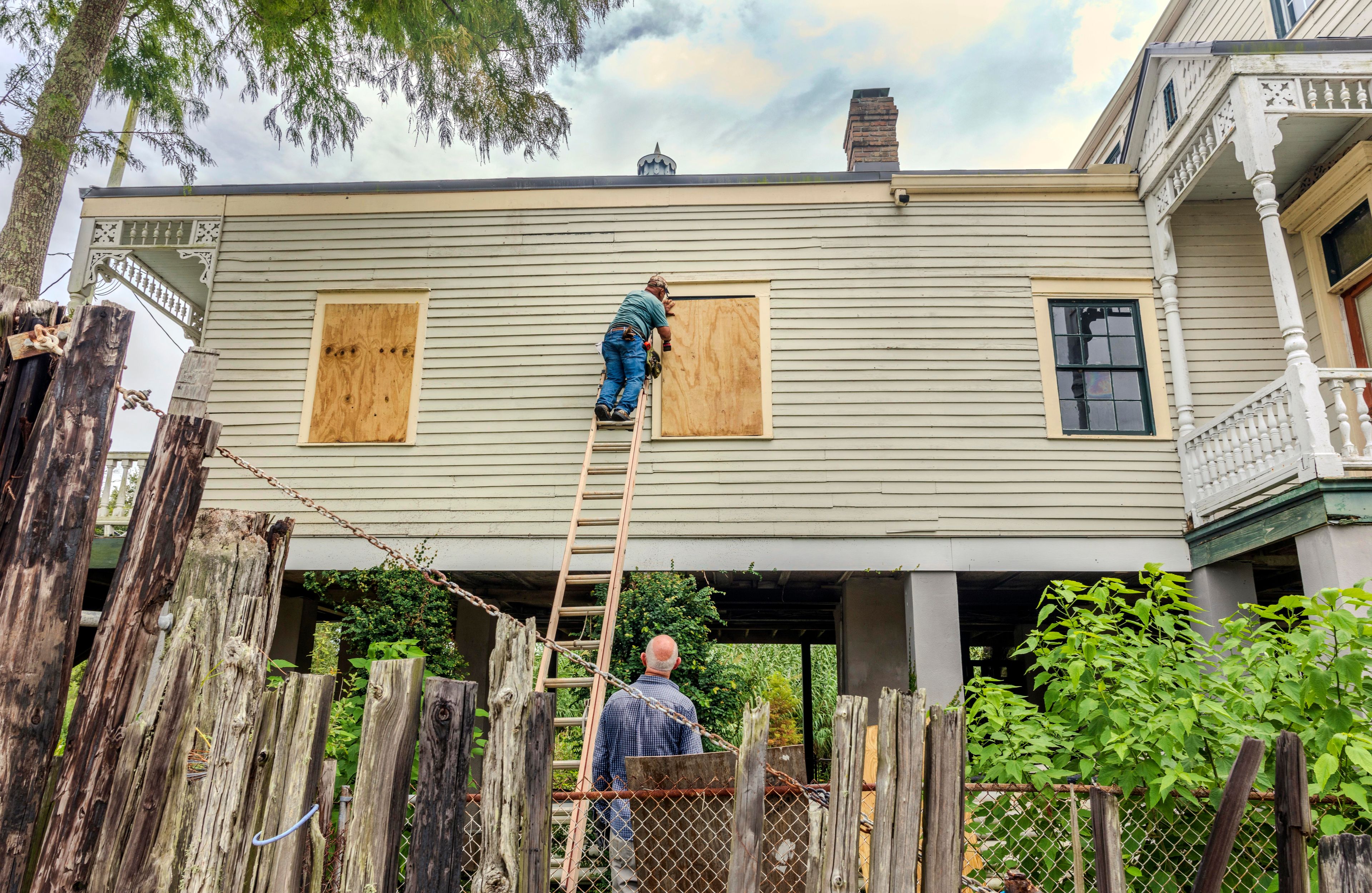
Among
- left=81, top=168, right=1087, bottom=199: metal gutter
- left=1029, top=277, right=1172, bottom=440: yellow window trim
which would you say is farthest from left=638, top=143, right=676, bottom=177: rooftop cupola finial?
left=1029, top=277, right=1172, bottom=440: yellow window trim

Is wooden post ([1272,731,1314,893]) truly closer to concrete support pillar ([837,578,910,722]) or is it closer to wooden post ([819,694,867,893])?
wooden post ([819,694,867,893])

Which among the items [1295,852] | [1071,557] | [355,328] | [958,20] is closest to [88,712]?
[1295,852]

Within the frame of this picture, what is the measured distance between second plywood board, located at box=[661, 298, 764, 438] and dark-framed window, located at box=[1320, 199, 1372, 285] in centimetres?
536

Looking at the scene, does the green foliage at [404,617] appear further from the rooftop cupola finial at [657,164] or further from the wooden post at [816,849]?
the rooftop cupola finial at [657,164]

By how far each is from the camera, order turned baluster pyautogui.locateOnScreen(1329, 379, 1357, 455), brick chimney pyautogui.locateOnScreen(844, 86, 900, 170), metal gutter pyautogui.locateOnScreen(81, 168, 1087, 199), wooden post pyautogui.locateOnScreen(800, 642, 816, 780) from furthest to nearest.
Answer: wooden post pyautogui.locateOnScreen(800, 642, 816, 780) < brick chimney pyautogui.locateOnScreen(844, 86, 900, 170) < metal gutter pyautogui.locateOnScreen(81, 168, 1087, 199) < turned baluster pyautogui.locateOnScreen(1329, 379, 1357, 455)

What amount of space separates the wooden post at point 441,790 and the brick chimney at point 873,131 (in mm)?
8898

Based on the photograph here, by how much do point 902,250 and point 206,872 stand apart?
8041 millimetres

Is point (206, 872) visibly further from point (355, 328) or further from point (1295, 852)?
point (355, 328)

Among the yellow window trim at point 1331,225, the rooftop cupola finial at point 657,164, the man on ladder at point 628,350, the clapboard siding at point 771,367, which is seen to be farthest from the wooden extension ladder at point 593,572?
the rooftop cupola finial at point 657,164

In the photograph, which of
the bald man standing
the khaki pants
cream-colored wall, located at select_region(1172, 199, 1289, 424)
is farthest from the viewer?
cream-colored wall, located at select_region(1172, 199, 1289, 424)

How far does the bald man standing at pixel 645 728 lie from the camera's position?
14.5ft

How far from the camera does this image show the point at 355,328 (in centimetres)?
895

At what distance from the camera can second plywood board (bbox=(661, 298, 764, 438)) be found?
27.7 ft

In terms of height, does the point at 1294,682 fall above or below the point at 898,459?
below
